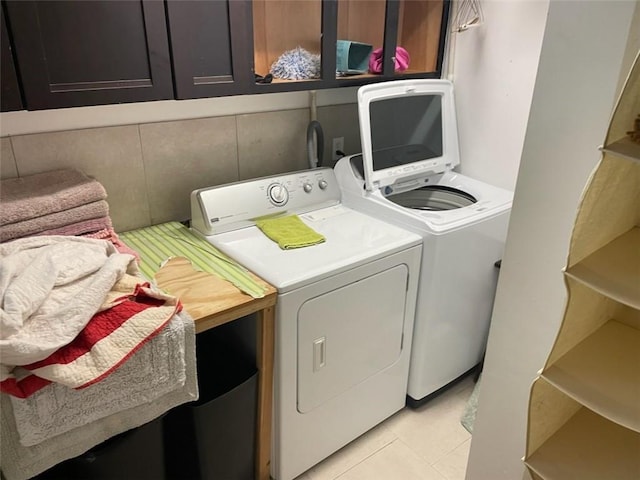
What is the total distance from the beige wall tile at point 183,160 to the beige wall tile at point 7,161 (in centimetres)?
42

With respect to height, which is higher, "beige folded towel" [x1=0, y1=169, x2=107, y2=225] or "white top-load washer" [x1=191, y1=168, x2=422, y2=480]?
"beige folded towel" [x1=0, y1=169, x2=107, y2=225]

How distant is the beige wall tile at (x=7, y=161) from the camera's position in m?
1.58

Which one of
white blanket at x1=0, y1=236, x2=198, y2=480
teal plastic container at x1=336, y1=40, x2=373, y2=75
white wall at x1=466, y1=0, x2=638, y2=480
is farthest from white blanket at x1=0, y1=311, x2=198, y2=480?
teal plastic container at x1=336, y1=40, x2=373, y2=75

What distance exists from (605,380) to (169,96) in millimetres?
1363

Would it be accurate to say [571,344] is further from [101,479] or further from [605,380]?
[101,479]

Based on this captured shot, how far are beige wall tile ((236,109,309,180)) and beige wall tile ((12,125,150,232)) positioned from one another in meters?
0.44

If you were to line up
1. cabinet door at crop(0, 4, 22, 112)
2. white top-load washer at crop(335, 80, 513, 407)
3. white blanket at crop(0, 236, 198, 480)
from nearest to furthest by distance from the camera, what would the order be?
white blanket at crop(0, 236, 198, 480) < cabinet door at crop(0, 4, 22, 112) < white top-load washer at crop(335, 80, 513, 407)

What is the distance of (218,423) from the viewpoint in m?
1.60

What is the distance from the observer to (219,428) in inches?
63.5

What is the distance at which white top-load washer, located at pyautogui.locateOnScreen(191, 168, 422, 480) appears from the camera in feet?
5.42

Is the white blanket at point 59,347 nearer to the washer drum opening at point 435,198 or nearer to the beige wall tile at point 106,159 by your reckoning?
the beige wall tile at point 106,159

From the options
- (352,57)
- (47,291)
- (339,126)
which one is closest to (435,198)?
(339,126)

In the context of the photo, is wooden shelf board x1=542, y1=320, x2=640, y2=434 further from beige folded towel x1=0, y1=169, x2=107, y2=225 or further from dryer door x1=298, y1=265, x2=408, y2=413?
beige folded towel x1=0, y1=169, x2=107, y2=225

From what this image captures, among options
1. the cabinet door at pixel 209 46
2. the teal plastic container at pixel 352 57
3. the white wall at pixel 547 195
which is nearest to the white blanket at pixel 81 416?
the cabinet door at pixel 209 46
